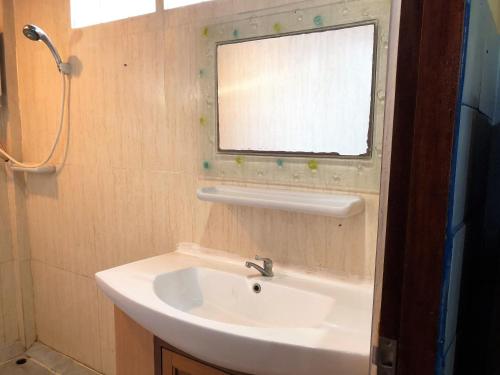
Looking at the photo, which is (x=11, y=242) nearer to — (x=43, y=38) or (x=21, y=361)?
(x=21, y=361)

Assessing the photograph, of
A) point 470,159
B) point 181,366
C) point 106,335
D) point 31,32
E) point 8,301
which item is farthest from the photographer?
point 8,301

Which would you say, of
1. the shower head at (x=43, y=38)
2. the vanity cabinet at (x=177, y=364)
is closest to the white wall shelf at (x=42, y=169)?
the shower head at (x=43, y=38)

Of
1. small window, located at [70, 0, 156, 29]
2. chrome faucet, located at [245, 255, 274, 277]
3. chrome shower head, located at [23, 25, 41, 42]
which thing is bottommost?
chrome faucet, located at [245, 255, 274, 277]

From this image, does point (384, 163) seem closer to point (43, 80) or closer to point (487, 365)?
point (487, 365)

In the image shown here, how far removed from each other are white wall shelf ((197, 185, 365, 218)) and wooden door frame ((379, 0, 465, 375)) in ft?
1.78

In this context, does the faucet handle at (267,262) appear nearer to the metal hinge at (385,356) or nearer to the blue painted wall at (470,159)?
the blue painted wall at (470,159)

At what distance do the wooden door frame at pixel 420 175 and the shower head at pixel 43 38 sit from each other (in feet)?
5.61

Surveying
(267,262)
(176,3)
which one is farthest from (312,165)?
(176,3)

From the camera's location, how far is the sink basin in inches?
42.9

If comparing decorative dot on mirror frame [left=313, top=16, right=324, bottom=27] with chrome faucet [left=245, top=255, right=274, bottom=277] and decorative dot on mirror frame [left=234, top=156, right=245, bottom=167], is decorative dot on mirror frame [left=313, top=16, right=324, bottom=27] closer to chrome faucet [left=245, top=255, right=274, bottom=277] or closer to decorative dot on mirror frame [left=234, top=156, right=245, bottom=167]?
decorative dot on mirror frame [left=234, top=156, right=245, bottom=167]

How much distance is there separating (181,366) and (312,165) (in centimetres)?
68

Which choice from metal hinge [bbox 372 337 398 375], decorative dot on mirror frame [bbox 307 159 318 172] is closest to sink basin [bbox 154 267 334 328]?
decorative dot on mirror frame [bbox 307 159 318 172]

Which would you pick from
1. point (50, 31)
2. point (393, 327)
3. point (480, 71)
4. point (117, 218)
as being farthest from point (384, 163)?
point (50, 31)

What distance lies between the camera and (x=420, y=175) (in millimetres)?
443
